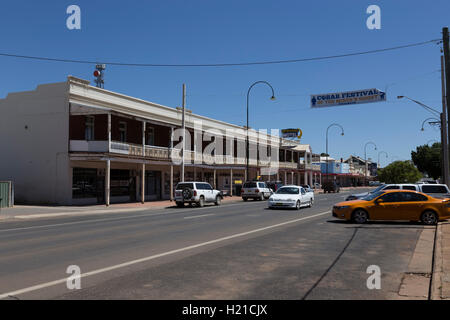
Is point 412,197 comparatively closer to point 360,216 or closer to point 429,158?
point 360,216

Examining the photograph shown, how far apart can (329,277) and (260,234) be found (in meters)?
5.86

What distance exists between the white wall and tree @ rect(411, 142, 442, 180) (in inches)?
2984

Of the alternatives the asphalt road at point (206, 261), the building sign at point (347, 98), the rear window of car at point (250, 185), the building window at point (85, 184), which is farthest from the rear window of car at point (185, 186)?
the asphalt road at point (206, 261)

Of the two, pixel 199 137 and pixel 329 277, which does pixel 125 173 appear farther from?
pixel 329 277

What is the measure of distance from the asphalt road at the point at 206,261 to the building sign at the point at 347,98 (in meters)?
10.5

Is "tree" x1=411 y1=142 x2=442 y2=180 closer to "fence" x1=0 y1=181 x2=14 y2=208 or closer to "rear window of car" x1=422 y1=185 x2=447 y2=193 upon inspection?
"rear window of car" x1=422 y1=185 x2=447 y2=193

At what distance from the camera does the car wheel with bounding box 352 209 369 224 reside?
53.3ft

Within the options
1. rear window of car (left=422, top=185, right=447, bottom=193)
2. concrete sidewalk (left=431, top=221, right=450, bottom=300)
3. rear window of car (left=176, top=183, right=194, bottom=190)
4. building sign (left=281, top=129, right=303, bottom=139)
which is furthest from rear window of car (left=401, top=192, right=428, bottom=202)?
building sign (left=281, top=129, right=303, bottom=139)

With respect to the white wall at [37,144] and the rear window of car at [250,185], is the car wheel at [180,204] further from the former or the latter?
the rear window of car at [250,185]

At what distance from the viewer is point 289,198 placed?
80.1 ft

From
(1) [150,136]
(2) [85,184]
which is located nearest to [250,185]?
(1) [150,136]

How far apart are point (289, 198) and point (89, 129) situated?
15.7 m

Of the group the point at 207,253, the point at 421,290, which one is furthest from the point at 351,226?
the point at 421,290
